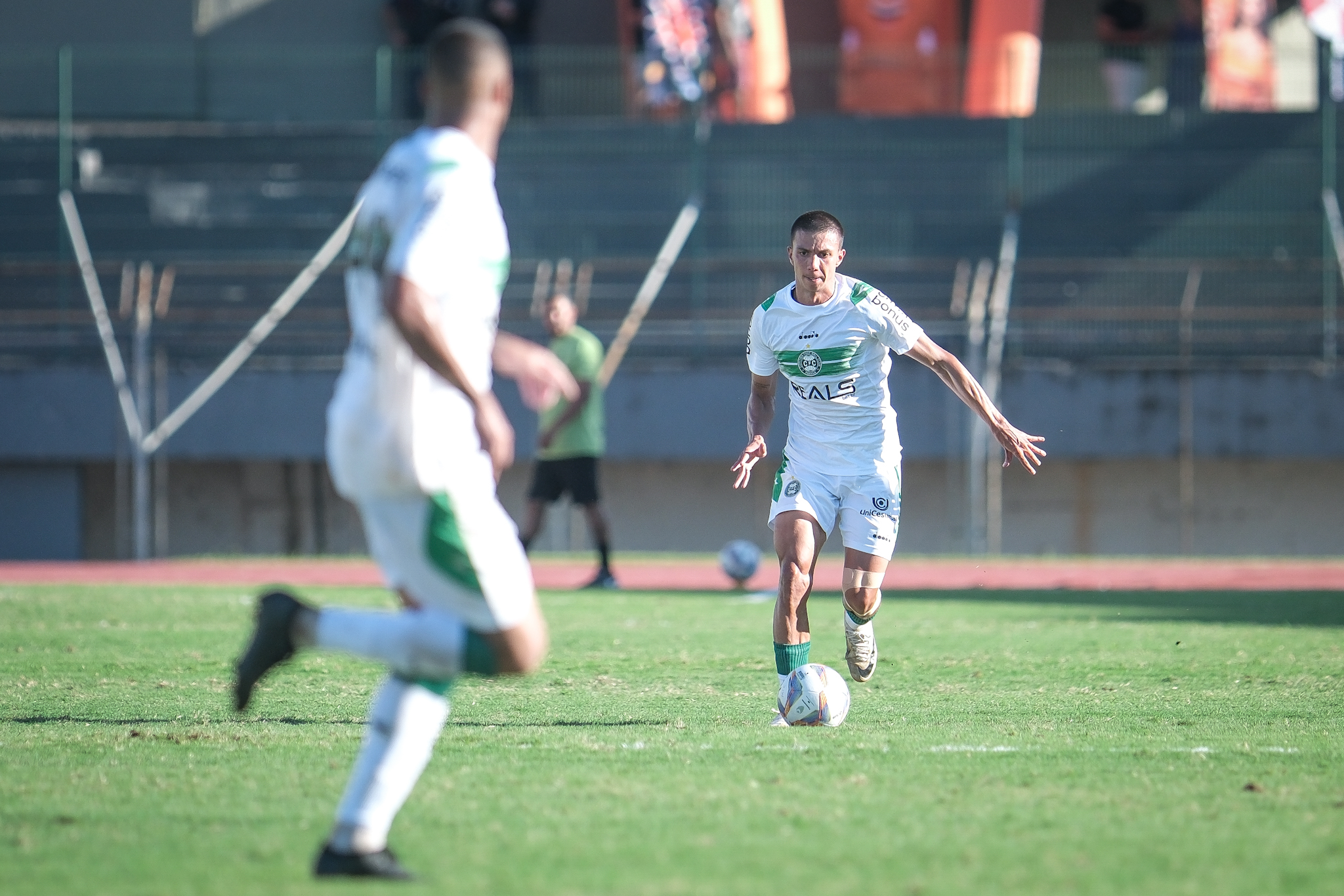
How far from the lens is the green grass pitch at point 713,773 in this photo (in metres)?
4.52

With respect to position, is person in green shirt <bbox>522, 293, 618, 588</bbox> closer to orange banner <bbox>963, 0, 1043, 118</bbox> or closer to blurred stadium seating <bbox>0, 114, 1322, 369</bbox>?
blurred stadium seating <bbox>0, 114, 1322, 369</bbox>

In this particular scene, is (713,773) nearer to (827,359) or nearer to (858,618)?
(858,618)

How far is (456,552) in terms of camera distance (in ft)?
14.7

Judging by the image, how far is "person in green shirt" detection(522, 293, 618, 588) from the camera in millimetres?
15242

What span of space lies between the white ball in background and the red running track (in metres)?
0.16

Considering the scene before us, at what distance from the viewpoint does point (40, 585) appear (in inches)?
628

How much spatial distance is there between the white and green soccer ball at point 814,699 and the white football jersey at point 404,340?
115 inches

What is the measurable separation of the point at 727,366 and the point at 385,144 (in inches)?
272

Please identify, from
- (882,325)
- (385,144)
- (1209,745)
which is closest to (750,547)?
(882,325)

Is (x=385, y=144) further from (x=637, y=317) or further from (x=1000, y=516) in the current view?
(x=1000, y=516)

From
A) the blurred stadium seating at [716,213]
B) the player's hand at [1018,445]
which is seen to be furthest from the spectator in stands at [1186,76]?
the player's hand at [1018,445]

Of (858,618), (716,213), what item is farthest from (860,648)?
(716,213)

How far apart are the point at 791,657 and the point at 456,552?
327 centimetres

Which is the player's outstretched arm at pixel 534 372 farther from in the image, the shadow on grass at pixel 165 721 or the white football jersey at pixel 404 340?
the shadow on grass at pixel 165 721
